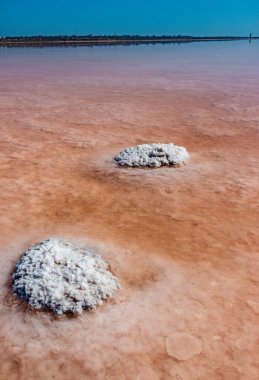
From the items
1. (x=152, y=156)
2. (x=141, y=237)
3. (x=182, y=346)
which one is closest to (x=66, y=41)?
(x=152, y=156)

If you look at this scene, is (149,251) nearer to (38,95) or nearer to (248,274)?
(248,274)

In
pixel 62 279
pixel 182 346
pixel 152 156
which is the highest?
pixel 152 156

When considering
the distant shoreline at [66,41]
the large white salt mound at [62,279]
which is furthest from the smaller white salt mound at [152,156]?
the distant shoreline at [66,41]

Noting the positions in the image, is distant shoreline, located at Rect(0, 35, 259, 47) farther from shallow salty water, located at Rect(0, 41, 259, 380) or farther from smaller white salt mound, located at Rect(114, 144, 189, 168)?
smaller white salt mound, located at Rect(114, 144, 189, 168)

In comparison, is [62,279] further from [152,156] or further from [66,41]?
[66,41]

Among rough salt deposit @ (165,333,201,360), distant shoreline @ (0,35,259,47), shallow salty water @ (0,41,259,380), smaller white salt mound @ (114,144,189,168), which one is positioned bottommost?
rough salt deposit @ (165,333,201,360)

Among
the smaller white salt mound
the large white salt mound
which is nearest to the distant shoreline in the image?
the smaller white salt mound
